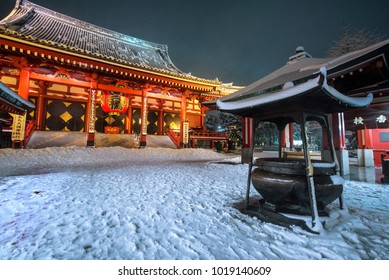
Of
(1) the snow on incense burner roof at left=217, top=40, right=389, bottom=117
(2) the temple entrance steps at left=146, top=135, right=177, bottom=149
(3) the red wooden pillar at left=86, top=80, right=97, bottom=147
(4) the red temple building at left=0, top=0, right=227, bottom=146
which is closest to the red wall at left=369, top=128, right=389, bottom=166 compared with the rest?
(1) the snow on incense burner roof at left=217, top=40, right=389, bottom=117

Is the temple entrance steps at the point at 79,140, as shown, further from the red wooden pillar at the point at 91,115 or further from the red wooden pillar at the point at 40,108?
the red wooden pillar at the point at 40,108

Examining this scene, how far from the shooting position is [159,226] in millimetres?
2193

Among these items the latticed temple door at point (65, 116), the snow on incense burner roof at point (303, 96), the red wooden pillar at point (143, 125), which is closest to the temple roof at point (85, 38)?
the red wooden pillar at point (143, 125)

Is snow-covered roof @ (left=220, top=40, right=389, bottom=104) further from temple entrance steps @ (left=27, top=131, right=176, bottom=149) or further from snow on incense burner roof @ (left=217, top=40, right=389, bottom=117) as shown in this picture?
temple entrance steps @ (left=27, top=131, right=176, bottom=149)

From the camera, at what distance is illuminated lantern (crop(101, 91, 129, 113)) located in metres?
10.8

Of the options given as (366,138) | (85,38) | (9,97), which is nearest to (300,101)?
(9,97)

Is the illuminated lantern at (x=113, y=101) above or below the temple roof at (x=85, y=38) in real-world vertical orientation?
below

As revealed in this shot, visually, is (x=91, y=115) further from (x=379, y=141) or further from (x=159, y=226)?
(x=379, y=141)

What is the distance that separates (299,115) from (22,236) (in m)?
3.53

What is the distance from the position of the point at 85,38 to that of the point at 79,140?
29.8ft

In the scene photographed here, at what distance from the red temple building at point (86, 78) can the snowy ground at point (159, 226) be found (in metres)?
6.96

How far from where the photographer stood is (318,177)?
2289 mm

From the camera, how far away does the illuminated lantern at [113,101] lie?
10.8 m

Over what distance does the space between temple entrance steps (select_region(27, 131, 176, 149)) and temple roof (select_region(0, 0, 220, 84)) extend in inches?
185
